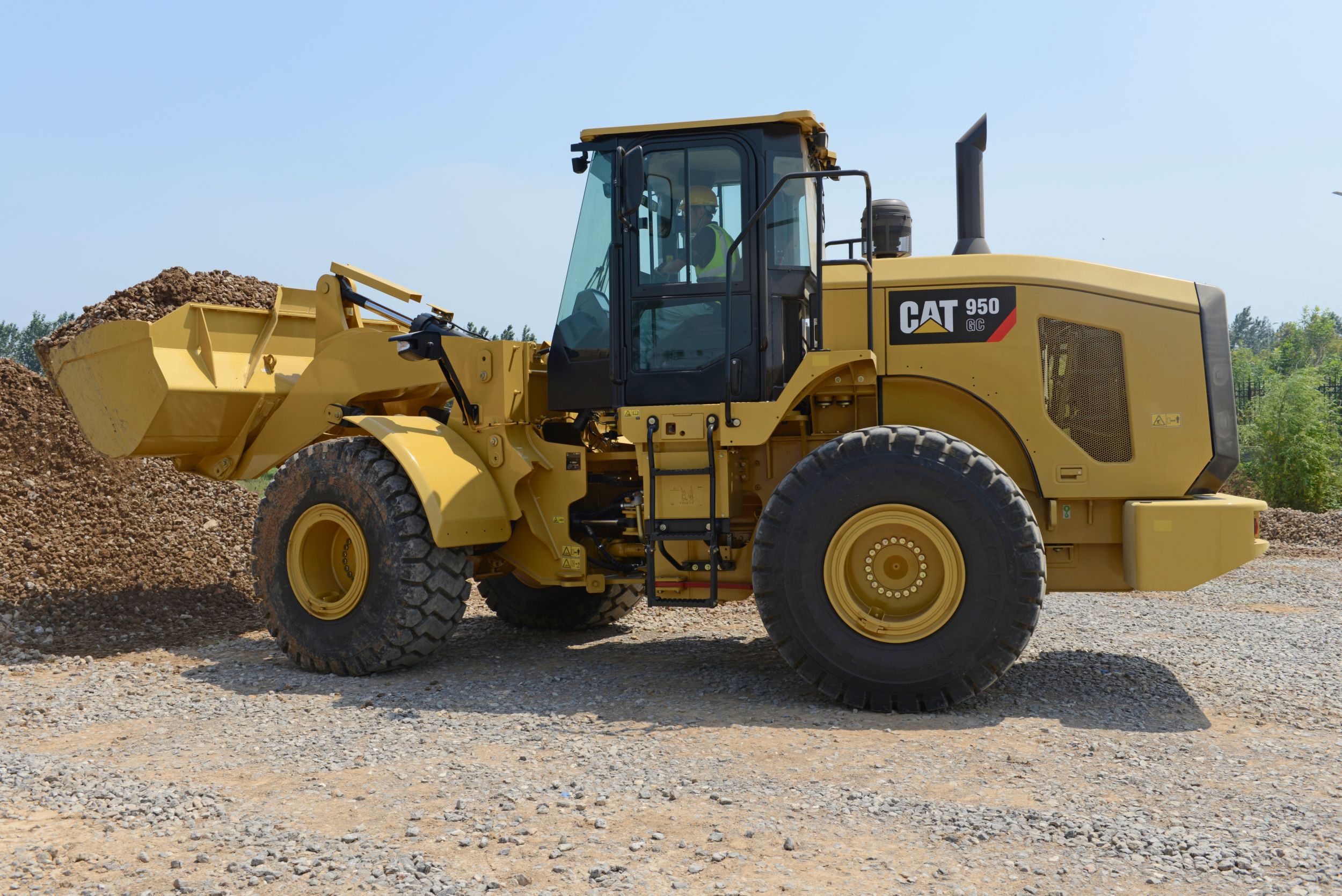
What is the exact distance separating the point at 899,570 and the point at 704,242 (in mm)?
2125

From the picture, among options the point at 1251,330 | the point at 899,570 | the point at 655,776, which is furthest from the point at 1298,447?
the point at 1251,330

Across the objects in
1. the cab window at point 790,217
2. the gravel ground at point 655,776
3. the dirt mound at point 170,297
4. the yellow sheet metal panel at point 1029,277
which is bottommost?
the gravel ground at point 655,776

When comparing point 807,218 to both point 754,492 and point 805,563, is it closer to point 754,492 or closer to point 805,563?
point 754,492

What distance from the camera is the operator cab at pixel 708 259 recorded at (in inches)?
244

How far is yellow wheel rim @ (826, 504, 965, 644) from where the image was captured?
18.1 feet

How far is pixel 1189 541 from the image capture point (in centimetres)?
563

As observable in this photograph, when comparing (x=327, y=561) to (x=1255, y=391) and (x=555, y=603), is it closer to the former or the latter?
(x=555, y=603)

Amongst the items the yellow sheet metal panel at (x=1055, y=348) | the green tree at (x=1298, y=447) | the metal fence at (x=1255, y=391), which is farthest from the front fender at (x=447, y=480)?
the metal fence at (x=1255, y=391)

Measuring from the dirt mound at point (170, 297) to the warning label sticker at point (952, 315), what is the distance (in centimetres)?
957

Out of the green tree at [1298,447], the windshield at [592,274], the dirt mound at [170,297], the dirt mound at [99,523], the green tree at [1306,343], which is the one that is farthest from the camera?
the green tree at [1306,343]

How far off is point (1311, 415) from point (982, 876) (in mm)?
17360

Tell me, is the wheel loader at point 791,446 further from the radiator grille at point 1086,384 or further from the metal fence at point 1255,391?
the metal fence at point 1255,391

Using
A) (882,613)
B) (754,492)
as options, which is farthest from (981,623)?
(754,492)

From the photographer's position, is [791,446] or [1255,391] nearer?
[791,446]
